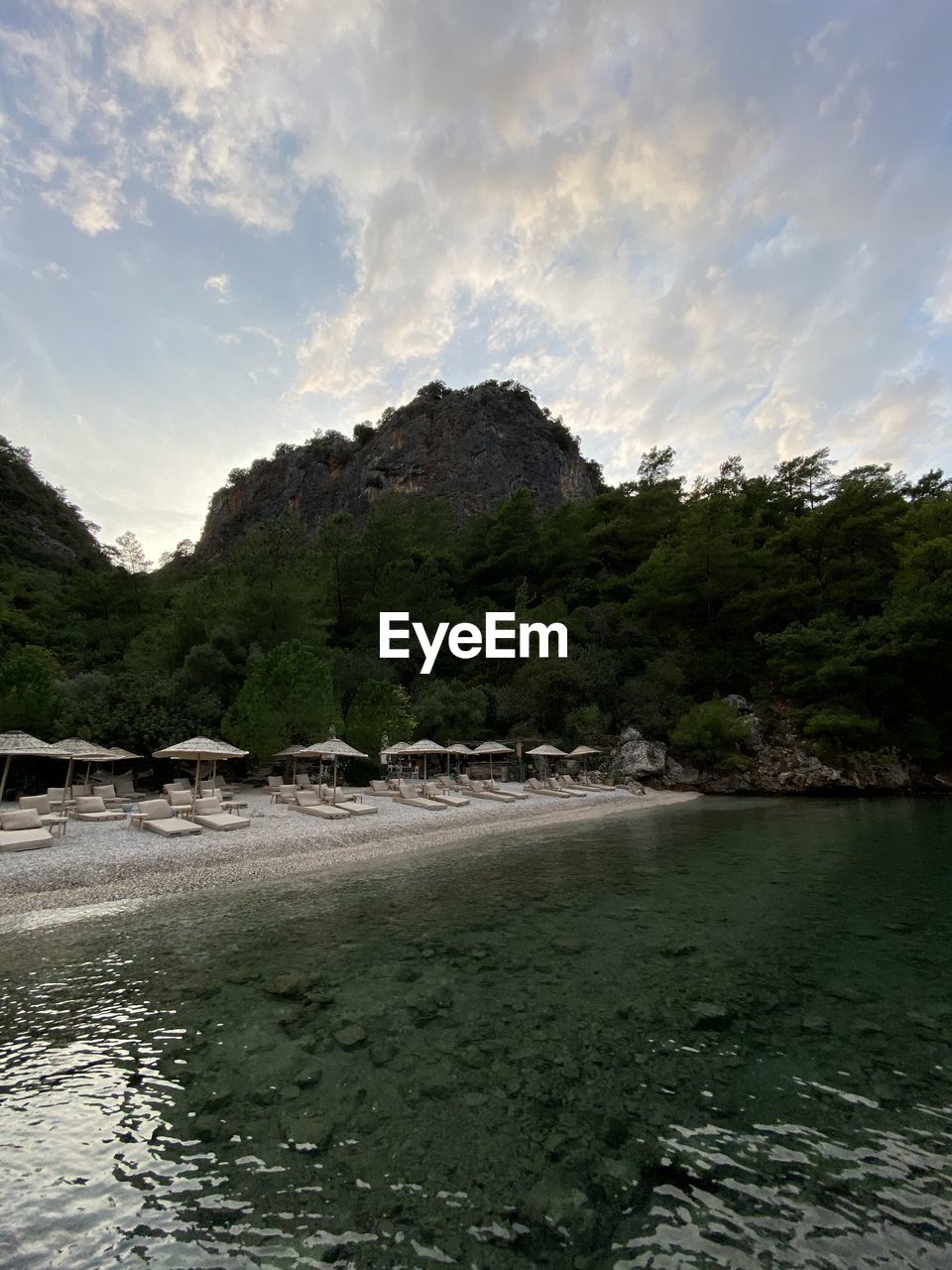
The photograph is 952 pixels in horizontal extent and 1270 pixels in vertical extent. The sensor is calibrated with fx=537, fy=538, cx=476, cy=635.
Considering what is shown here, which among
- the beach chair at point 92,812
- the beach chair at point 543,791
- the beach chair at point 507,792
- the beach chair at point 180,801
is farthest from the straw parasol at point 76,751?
the beach chair at point 543,791

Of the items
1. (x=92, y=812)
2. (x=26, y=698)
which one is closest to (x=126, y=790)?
(x=26, y=698)

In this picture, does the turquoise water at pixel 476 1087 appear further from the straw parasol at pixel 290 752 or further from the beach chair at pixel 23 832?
the straw parasol at pixel 290 752

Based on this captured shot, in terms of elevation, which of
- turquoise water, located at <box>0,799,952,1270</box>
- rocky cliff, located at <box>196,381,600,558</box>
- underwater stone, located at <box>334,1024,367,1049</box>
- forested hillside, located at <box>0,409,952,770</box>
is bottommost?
underwater stone, located at <box>334,1024,367,1049</box>

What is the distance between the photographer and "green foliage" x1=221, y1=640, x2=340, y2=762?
2088cm

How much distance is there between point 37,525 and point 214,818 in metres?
55.8

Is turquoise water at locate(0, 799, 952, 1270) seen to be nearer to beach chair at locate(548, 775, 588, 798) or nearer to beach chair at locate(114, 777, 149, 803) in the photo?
beach chair at locate(114, 777, 149, 803)

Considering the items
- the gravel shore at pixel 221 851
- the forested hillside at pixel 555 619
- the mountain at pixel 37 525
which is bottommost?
the gravel shore at pixel 221 851

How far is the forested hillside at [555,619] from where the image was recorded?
72.9 ft

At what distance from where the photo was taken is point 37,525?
53219 mm

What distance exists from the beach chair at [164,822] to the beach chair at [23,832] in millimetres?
2042

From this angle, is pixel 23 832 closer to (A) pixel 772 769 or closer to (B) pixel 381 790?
(B) pixel 381 790

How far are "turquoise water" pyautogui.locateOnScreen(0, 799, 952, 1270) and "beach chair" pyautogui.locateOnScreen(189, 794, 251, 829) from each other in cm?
488

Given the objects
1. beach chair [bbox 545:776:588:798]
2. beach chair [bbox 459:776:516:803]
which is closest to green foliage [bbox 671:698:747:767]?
beach chair [bbox 545:776:588:798]

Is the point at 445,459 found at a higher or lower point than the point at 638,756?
higher
